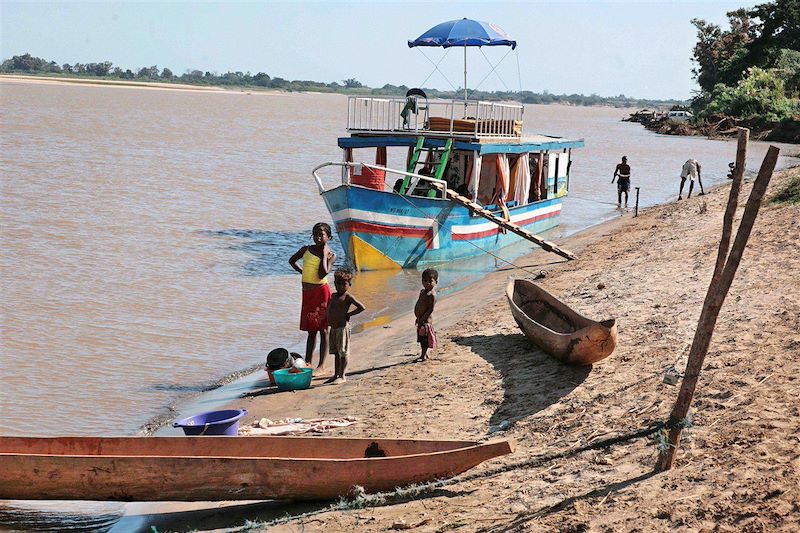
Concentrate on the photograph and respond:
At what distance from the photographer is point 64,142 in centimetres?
4547

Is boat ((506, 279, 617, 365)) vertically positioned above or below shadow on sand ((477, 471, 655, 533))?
above

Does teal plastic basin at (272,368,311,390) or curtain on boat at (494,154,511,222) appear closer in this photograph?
teal plastic basin at (272,368,311,390)

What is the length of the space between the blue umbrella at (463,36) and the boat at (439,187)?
0.05 metres

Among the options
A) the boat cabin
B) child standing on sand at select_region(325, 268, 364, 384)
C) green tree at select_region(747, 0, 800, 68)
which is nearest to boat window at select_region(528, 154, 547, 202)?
the boat cabin

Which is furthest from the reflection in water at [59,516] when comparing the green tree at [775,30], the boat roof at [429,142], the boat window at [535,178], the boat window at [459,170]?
the green tree at [775,30]

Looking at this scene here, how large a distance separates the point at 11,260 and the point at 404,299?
824 cm

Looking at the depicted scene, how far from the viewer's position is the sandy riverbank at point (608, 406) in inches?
223

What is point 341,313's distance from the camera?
9.52 meters

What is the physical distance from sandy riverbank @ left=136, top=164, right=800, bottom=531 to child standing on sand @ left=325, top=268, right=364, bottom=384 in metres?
0.42

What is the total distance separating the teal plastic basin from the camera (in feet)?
32.2

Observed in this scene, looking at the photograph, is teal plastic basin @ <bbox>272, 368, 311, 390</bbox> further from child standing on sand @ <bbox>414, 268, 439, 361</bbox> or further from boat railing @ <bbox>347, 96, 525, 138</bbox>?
boat railing @ <bbox>347, 96, 525, 138</bbox>

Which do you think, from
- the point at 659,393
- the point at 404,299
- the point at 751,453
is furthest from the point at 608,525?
the point at 404,299

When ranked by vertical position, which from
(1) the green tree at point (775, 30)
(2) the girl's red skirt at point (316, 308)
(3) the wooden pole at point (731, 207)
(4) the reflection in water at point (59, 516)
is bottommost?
(4) the reflection in water at point (59, 516)

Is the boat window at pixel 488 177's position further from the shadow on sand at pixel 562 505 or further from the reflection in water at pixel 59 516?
the shadow on sand at pixel 562 505
